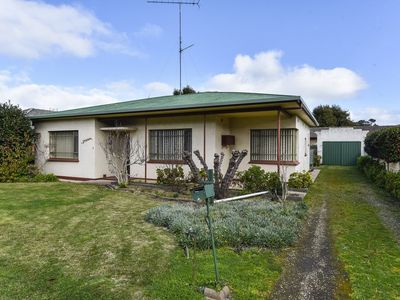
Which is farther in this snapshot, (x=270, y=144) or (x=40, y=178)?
(x=40, y=178)

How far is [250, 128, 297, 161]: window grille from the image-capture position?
11477 mm

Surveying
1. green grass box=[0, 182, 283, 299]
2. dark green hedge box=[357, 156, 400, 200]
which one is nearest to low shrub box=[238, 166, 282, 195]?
dark green hedge box=[357, 156, 400, 200]

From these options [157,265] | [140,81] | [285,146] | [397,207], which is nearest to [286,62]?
[285,146]

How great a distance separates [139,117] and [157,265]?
9.16 m

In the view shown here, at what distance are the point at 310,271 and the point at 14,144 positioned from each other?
1368 centimetres

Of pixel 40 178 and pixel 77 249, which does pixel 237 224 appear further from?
pixel 40 178

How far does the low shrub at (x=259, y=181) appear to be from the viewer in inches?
371

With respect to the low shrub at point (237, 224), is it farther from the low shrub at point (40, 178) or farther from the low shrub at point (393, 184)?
the low shrub at point (40, 178)

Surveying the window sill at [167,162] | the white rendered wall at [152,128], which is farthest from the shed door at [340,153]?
the window sill at [167,162]

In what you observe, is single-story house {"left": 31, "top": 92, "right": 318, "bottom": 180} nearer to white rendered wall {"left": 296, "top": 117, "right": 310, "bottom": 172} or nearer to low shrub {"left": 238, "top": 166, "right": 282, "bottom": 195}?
white rendered wall {"left": 296, "top": 117, "right": 310, "bottom": 172}

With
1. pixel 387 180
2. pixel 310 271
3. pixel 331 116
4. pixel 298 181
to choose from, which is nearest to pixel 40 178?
pixel 298 181

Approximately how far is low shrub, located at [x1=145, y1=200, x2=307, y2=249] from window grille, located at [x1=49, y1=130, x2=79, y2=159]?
8.17 meters

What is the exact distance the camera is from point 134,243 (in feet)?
16.8

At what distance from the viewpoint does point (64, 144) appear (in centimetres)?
1373
